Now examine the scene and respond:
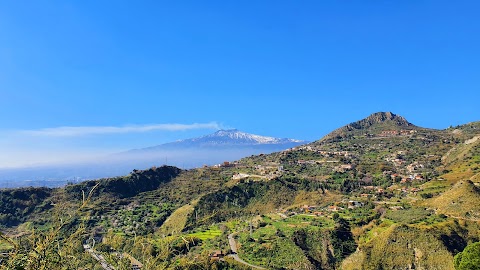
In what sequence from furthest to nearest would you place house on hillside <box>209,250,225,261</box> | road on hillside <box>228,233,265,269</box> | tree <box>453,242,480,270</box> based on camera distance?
road on hillside <box>228,233,265,269</box> → house on hillside <box>209,250,225,261</box> → tree <box>453,242,480,270</box>

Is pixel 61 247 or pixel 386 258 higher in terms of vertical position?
pixel 61 247

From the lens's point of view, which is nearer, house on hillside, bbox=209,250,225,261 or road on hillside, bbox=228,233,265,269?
house on hillside, bbox=209,250,225,261

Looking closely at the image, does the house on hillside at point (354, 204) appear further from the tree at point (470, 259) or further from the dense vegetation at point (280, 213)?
the tree at point (470, 259)

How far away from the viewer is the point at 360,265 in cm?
3703

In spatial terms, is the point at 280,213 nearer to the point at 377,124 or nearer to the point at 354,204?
the point at 354,204

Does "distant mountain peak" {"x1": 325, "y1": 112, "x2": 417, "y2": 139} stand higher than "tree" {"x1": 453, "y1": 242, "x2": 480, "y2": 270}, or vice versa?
"distant mountain peak" {"x1": 325, "y1": 112, "x2": 417, "y2": 139}

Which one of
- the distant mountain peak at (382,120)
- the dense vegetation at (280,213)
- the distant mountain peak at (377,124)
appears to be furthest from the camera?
the distant mountain peak at (382,120)

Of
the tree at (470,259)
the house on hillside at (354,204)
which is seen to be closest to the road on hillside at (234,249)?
the tree at (470,259)

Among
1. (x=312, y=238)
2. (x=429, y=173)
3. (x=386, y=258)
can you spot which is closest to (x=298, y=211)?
(x=312, y=238)

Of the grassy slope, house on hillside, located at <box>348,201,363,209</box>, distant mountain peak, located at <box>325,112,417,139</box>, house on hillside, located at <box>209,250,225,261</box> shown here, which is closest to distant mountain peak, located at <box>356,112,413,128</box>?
distant mountain peak, located at <box>325,112,417,139</box>

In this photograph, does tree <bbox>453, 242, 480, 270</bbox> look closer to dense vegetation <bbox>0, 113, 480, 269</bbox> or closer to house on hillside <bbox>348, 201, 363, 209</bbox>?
dense vegetation <bbox>0, 113, 480, 269</bbox>

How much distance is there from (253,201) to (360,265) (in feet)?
121

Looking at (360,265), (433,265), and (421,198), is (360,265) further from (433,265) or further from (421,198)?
(421,198)

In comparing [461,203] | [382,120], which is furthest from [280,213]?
[382,120]
